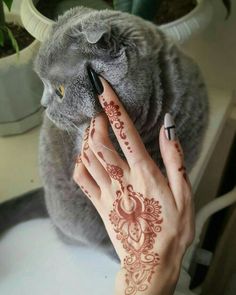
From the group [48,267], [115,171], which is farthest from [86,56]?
[48,267]

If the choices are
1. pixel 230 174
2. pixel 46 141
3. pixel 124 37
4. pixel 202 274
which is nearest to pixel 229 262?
pixel 202 274

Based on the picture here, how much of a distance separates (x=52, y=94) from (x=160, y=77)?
5.3 inches

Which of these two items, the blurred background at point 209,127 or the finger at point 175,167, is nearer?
the finger at point 175,167

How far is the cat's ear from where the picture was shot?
1.47 feet

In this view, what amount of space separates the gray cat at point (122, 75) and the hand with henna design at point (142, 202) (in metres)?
0.02

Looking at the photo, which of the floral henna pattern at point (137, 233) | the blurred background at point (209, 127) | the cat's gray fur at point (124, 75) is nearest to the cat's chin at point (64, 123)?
the cat's gray fur at point (124, 75)

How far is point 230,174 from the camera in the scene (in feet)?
3.39

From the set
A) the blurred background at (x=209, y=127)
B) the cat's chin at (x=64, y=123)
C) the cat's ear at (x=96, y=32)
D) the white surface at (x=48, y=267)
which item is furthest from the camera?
the blurred background at (x=209, y=127)

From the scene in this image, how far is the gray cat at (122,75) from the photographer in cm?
48

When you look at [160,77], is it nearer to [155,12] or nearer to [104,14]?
[104,14]

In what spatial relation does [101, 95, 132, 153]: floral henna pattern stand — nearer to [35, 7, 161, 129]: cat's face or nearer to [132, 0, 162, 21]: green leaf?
[35, 7, 161, 129]: cat's face

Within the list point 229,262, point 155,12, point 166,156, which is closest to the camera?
point 166,156

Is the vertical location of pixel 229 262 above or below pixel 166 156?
below

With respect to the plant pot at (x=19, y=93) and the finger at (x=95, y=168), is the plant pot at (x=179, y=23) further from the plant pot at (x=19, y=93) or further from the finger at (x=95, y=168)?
the finger at (x=95, y=168)
